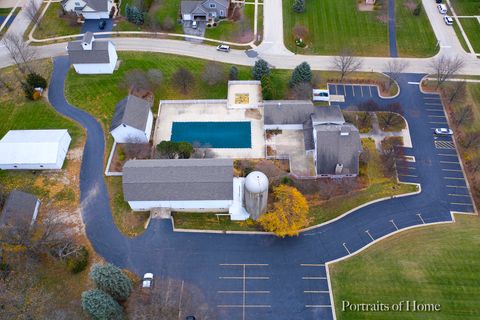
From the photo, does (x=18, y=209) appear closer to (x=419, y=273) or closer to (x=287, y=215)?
(x=287, y=215)

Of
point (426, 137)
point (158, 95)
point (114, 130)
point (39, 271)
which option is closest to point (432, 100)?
point (426, 137)

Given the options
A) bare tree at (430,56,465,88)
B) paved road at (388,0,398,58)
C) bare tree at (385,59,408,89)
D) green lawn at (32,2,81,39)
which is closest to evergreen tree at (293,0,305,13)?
paved road at (388,0,398,58)

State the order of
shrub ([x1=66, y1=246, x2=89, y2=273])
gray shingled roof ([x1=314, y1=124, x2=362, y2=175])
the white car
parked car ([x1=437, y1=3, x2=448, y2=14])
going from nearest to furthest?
the white car → shrub ([x1=66, y1=246, x2=89, y2=273]) → gray shingled roof ([x1=314, y1=124, x2=362, y2=175]) → parked car ([x1=437, y1=3, x2=448, y2=14])

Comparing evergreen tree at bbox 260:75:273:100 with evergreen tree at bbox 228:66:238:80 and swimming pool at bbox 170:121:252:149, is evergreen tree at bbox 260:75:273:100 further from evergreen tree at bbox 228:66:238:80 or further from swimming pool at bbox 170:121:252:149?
swimming pool at bbox 170:121:252:149

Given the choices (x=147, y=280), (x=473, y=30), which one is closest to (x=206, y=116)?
(x=147, y=280)

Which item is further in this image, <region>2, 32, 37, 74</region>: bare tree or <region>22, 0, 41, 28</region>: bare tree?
<region>22, 0, 41, 28</region>: bare tree

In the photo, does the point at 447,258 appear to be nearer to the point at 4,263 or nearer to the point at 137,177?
the point at 137,177
